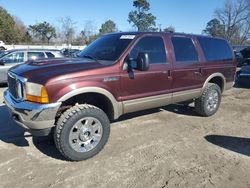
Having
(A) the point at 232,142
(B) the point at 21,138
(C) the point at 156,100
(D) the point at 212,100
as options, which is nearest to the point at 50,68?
(B) the point at 21,138

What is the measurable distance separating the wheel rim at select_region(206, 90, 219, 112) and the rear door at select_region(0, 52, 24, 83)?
7.99 metres

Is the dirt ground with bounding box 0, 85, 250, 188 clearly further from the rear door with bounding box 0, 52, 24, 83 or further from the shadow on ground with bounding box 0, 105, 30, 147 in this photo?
the rear door with bounding box 0, 52, 24, 83

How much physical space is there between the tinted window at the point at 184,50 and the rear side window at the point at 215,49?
1.34 feet

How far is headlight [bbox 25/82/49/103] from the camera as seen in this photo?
381 centimetres

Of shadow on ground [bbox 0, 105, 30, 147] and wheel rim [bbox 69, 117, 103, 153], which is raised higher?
wheel rim [bbox 69, 117, 103, 153]

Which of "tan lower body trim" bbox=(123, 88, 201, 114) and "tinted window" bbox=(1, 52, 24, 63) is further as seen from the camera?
"tinted window" bbox=(1, 52, 24, 63)

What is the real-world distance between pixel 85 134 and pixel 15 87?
4.32 feet

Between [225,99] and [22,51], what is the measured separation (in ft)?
27.0

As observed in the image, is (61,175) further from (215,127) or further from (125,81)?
(215,127)

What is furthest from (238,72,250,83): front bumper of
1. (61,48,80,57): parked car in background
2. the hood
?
the hood

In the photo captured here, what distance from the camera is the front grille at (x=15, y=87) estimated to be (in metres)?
4.06

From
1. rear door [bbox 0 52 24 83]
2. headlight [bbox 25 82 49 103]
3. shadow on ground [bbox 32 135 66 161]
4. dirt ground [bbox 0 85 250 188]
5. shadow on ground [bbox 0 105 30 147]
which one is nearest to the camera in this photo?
dirt ground [bbox 0 85 250 188]

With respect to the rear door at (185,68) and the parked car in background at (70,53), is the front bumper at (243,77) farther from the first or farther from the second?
the parked car in background at (70,53)

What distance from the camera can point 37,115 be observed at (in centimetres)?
382
